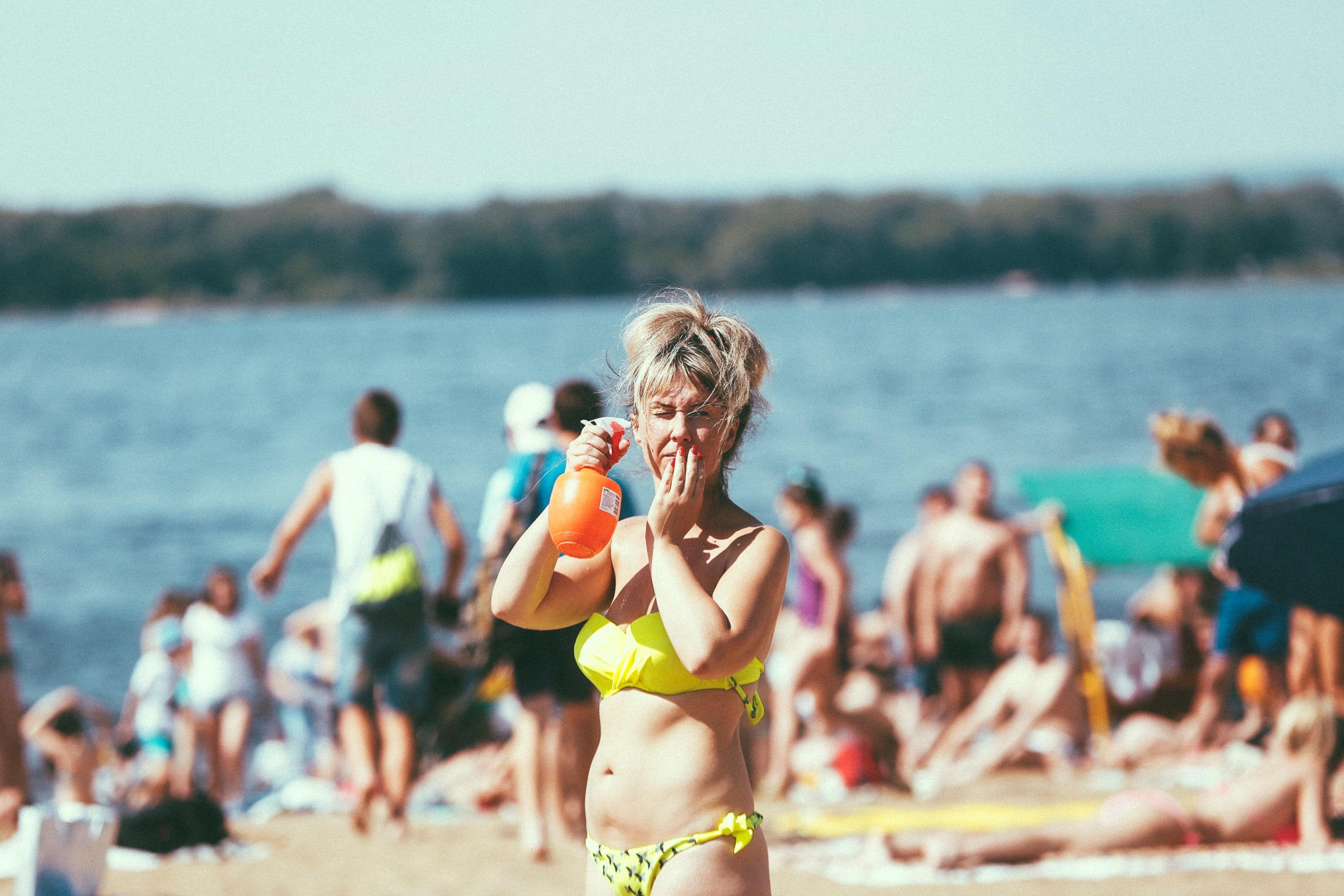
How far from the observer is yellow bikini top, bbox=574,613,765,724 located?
2.46 metres

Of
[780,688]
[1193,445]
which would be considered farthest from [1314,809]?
[780,688]

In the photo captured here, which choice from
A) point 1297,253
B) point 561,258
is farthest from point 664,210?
point 1297,253

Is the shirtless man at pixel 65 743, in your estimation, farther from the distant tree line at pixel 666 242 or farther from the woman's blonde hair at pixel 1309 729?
the distant tree line at pixel 666 242

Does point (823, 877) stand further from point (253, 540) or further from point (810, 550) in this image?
point (253, 540)

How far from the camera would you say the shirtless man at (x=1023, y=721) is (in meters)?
7.66

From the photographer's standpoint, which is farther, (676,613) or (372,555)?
(372,555)

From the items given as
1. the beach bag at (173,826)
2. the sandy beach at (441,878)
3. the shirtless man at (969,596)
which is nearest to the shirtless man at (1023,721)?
the shirtless man at (969,596)

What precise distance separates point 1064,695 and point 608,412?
576 centimetres

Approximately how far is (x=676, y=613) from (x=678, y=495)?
19 cm

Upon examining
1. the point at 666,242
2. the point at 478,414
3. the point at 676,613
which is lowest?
the point at 676,613

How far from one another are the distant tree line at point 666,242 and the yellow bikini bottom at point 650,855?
81169mm

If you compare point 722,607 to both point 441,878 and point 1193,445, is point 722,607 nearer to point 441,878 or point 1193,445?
point 441,878

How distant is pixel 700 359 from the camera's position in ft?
7.97

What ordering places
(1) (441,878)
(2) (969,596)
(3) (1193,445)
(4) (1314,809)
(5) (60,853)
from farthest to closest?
(2) (969,596)
(3) (1193,445)
(4) (1314,809)
(1) (441,878)
(5) (60,853)
